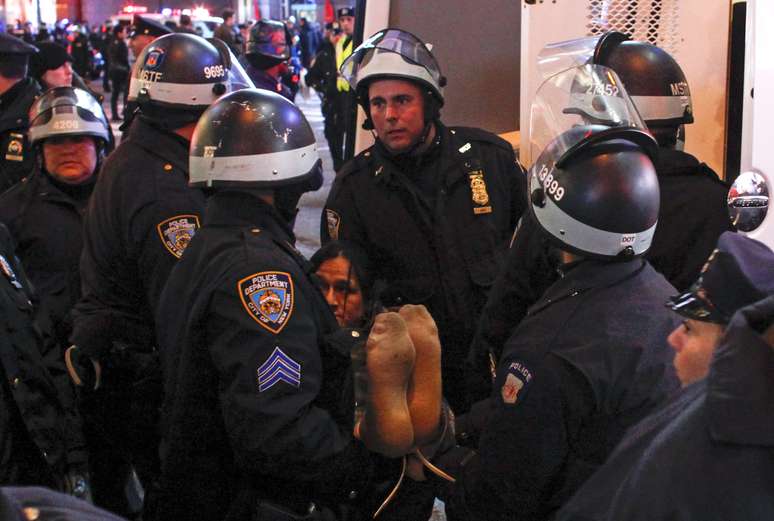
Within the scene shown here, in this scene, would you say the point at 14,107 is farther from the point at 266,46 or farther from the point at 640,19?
the point at 640,19

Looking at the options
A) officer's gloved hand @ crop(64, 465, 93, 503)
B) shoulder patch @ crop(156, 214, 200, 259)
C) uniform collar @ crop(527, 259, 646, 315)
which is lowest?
officer's gloved hand @ crop(64, 465, 93, 503)

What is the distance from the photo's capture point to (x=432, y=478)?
9.93ft

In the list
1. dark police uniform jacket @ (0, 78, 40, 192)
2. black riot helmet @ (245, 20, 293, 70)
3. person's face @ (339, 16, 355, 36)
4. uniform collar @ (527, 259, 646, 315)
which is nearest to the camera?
uniform collar @ (527, 259, 646, 315)

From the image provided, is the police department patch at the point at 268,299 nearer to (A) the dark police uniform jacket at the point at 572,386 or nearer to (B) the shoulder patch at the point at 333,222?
(A) the dark police uniform jacket at the point at 572,386

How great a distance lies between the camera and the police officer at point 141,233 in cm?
350

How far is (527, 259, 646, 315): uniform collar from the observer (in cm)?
242

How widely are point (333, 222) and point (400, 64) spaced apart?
0.70 metres

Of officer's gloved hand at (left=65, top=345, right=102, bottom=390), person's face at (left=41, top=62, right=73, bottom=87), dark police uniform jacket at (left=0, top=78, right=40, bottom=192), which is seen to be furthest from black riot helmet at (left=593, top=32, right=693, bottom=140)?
person's face at (left=41, top=62, right=73, bottom=87)

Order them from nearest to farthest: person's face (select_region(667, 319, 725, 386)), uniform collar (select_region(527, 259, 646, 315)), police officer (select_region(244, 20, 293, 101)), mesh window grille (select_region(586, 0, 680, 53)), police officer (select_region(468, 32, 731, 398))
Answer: person's face (select_region(667, 319, 725, 386))
uniform collar (select_region(527, 259, 646, 315))
police officer (select_region(468, 32, 731, 398))
mesh window grille (select_region(586, 0, 680, 53))
police officer (select_region(244, 20, 293, 101))

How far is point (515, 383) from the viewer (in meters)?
2.33

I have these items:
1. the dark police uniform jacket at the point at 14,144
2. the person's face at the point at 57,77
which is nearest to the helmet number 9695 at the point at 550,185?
the dark police uniform jacket at the point at 14,144

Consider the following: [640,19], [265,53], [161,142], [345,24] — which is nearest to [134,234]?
[161,142]

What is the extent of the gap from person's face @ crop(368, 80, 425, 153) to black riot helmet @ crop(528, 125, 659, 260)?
1479 millimetres

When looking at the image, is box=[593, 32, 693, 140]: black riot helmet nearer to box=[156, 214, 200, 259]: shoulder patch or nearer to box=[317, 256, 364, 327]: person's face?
box=[317, 256, 364, 327]: person's face
